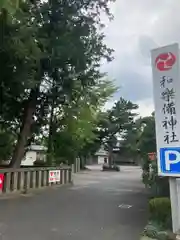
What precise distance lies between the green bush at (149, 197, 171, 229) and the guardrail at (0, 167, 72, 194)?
7.57 metres

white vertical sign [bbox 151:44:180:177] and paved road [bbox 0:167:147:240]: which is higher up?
white vertical sign [bbox 151:44:180:177]

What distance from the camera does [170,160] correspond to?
6.71 meters

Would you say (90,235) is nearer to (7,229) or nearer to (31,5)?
(7,229)

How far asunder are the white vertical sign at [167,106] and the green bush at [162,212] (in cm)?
77

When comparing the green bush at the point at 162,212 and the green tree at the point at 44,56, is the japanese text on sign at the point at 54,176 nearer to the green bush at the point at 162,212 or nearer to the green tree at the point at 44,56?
the green tree at the point at 44,56

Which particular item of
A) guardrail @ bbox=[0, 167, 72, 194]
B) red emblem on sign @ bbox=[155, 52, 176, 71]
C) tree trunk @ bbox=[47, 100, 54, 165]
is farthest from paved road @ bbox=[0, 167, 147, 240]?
tree trunk @ bbox=[47, 100, 54, 165]

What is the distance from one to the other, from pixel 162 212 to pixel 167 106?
7.89ft

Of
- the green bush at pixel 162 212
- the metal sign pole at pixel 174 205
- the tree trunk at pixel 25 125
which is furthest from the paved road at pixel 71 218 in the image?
the tree trunk at pixel 25 125

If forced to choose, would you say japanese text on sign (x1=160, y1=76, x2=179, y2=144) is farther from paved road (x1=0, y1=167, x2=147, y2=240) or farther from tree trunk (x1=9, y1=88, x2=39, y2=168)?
tree trunk (x1=9, y1=88, x2=39, y2=168)

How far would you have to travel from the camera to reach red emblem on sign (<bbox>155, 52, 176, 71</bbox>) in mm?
6953

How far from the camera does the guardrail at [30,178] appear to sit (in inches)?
516

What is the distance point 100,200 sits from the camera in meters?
12.1

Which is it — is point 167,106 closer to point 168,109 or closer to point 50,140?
point 168,109

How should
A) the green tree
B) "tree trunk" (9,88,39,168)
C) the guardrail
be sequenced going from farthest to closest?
"tree trunk" (9,88,39,168) < the guardrail < the green tree
